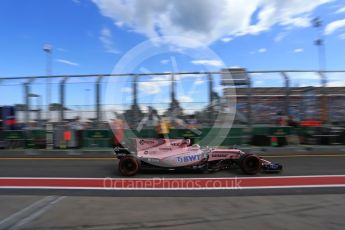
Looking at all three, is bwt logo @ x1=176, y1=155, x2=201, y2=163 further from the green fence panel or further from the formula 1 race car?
the green fence panel

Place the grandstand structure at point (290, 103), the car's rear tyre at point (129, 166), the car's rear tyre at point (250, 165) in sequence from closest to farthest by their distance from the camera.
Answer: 1. the car's rear tyre at point (250, 165)
2. the car's rear tyre at point (129, 166)
3. the grandstand structure at point (290, 103)

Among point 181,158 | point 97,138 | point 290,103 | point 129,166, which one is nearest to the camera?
point 129,166

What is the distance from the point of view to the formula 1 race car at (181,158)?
11.8 m

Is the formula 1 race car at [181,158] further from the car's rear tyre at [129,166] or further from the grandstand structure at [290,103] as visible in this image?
the grandstand structure at [290,103]

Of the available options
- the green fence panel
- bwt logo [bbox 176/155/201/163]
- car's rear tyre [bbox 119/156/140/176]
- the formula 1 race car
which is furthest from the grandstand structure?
car's rear tyre [bbox 119/156/140/176]

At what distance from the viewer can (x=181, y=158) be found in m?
11.9

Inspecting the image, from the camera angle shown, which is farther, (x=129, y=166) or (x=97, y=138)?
(x=97, y=138)

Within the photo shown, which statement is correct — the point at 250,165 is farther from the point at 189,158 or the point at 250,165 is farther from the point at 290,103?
the point at 290,103

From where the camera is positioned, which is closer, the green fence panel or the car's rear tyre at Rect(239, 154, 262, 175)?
the car's rear tyre at Rect(239, 154, 262, 175)

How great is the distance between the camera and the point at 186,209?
24.6 feet

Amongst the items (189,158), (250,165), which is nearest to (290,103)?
(250,165)

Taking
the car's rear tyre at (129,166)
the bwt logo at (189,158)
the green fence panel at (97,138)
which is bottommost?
the car's rear tyre at (129,166)

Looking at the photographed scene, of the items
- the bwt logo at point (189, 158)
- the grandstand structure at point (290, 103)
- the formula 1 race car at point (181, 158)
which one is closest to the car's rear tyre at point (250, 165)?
the formula 1 race car at point (181, 158)

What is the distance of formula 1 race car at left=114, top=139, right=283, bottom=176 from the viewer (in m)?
11.8
